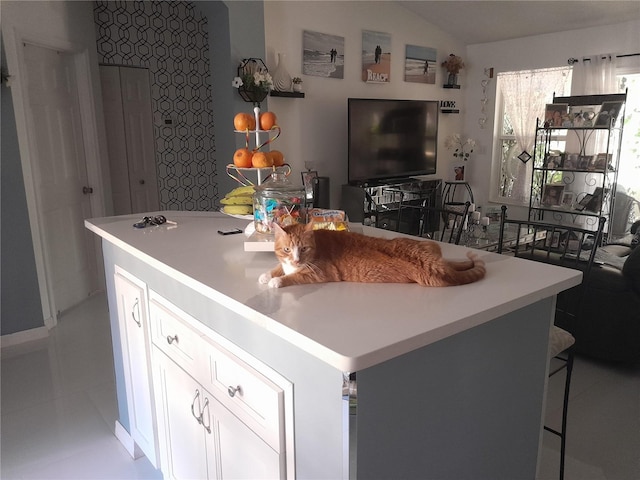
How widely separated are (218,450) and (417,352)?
30.1 inches

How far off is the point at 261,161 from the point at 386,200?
369cm

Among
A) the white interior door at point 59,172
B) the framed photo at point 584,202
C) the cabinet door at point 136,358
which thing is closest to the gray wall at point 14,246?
the white interior door at point 59,172

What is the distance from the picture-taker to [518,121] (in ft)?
19.6

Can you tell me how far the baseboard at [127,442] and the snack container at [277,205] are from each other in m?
1.26

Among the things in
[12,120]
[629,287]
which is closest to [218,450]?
[629,287]

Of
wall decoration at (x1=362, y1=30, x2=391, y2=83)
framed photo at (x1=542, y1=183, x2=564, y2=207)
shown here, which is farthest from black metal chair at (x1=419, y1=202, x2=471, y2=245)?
wall decoration at (x1=362, y1=30, x2=391, y2=83)

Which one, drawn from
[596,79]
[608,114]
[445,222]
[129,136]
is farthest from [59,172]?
[596,79]

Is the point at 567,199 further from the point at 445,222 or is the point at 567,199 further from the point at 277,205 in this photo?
the point at 277,205

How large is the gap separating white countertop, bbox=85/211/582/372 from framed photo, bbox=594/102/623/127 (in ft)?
13.5

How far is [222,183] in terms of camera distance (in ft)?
15.0

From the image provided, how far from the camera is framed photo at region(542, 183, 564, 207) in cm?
549

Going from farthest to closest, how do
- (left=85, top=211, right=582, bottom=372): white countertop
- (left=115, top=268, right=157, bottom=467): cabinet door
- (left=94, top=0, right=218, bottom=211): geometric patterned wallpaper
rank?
(left=94, top=0, right=218, bottom=211): geometric patterned wallpaper < (left=115, top=268, right=157, bottom=467): cabinet door < (left=85, top=211, right=582, bottom=372): white countertop

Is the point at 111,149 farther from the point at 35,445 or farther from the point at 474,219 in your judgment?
the point at 474,219

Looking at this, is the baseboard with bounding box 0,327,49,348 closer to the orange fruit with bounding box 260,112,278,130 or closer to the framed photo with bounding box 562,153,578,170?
the orange fruit with bounding box 260,112,278,130
